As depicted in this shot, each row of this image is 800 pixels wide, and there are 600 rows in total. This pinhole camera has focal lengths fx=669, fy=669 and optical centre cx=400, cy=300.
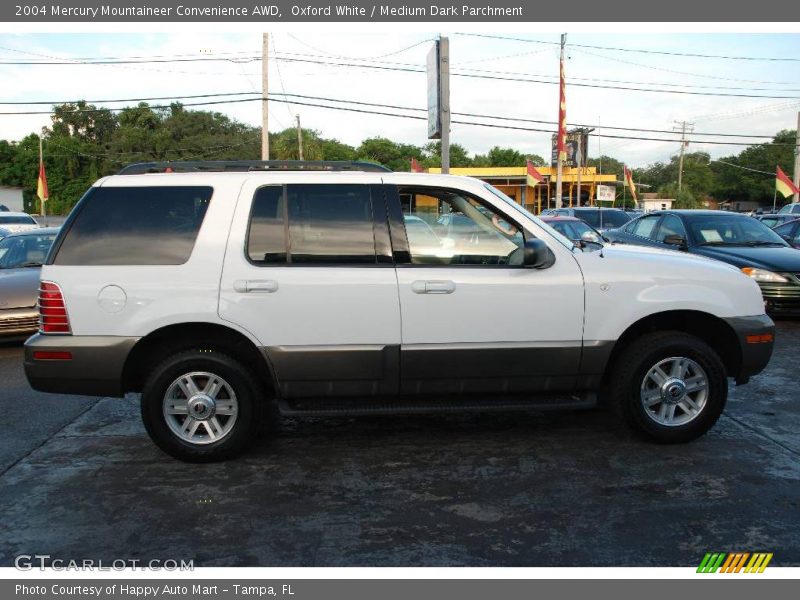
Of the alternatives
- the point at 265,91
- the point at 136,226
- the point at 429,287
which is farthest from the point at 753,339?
the point at 265,91

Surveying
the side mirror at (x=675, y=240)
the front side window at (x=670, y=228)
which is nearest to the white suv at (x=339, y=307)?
the side mirror at (x=675, y=240)

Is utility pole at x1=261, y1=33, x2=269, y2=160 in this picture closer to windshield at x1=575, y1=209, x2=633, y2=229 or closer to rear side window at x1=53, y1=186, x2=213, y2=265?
windshield at x1=575, y1=209, x2=633, y2=229

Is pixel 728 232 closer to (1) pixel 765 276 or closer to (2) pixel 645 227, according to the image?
(1) pixel 765 276

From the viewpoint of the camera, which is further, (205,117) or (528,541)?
(205,117)

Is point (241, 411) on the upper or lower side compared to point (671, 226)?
lower

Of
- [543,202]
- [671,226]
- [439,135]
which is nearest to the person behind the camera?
[671,226]

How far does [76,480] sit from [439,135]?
44.2ft

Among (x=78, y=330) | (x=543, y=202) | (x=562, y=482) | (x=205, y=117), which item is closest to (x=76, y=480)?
(x=78, y=330)

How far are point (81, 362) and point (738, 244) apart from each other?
9286 millimetres

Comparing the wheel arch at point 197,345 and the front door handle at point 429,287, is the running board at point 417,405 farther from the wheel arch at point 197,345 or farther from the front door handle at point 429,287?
the front door handle at point 429,287

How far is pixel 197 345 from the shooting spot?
4480 mm

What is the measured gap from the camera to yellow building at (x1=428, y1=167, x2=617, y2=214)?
44.1m

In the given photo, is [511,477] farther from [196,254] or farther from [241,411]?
[196,254]

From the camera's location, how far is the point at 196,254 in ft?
14.4
